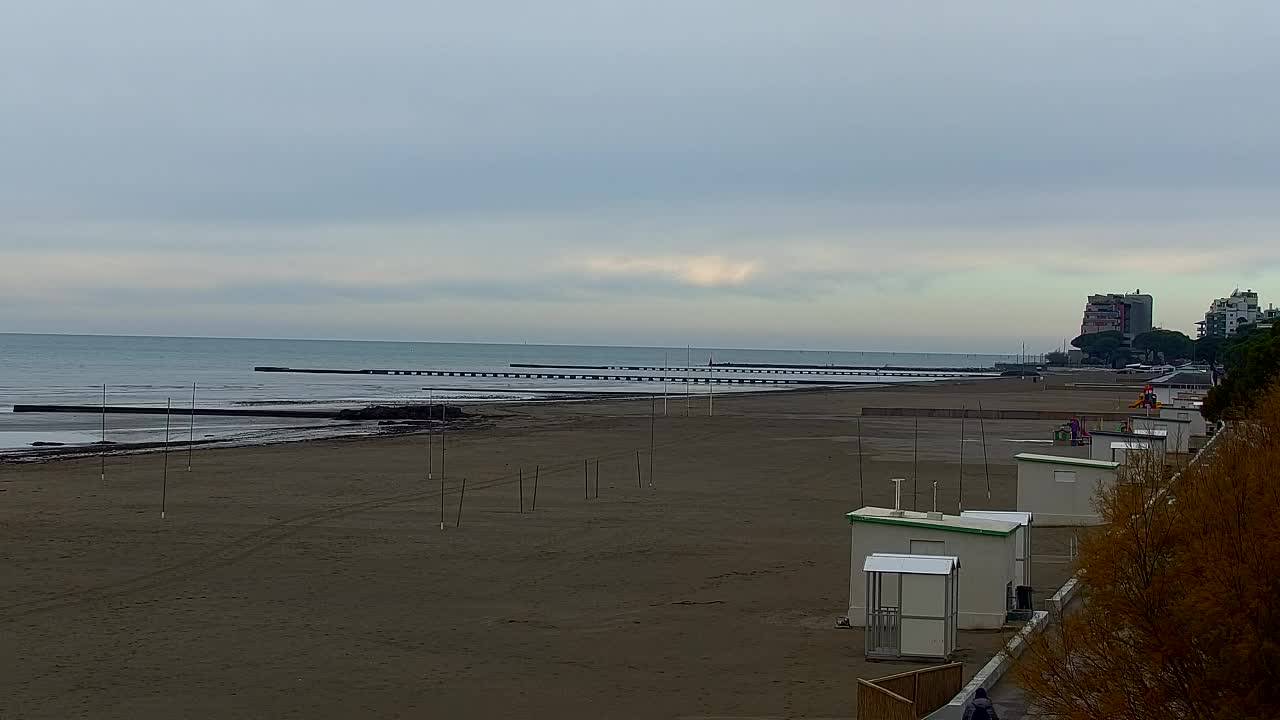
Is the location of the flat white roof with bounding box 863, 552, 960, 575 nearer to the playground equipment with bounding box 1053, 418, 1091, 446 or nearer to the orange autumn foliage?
the orange autumn foliage

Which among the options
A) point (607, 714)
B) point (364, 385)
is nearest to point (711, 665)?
Answer: point (607, 714)

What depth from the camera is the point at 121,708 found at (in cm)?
1543

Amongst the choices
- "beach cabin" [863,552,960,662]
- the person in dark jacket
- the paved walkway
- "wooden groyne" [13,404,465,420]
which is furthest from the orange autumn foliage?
"wooden groyne" [13,404,465,420]

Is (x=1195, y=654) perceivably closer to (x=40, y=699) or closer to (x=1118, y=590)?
(x=1118, y=590)

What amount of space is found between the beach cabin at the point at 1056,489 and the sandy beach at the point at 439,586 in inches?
138

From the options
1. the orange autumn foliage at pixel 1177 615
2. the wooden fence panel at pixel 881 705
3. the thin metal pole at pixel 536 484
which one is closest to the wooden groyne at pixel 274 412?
the thin metal pole at pixel 536 484

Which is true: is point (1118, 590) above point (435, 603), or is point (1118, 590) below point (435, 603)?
above

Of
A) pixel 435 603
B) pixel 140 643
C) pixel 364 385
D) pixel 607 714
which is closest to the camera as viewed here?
pixel 607 714

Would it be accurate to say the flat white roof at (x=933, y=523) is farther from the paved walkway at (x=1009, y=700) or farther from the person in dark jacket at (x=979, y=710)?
the person in dark jacket at (x=979, y=710)

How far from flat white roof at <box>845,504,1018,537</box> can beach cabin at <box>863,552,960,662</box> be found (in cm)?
135

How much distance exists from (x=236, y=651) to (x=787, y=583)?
939 cm

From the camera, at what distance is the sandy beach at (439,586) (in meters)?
16.3

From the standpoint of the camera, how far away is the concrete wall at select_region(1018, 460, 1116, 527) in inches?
1187

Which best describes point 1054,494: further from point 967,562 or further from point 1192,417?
point 1192,417
